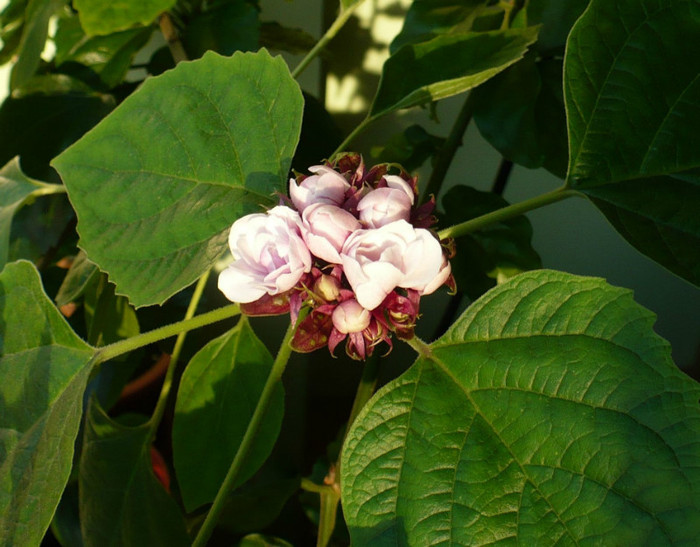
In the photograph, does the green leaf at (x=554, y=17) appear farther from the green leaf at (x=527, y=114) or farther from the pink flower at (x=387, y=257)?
the pink flower at (x=387, y=257)

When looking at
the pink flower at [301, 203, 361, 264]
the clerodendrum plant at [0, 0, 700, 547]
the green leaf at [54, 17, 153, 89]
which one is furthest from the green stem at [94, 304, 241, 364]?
the green leaf at [54, 17, 153, 89]

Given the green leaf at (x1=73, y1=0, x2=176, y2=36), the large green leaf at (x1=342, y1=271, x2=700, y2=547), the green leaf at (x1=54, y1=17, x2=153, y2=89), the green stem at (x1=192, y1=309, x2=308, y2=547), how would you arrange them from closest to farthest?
1. the large green leaf at (x1=342, y1=271, x2=700, y2=547)
2. the green stem at (x1=192, y1=309, x2=308, y2=547)
3. the green leaf at (x1=73, y1=0, x2=176, y2=36)
4. the green leaf at (x1=54, y1=17, x2=153, y2=89)

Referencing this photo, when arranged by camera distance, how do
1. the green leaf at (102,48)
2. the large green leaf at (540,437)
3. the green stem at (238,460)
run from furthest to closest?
the green leaf at (102,48) < the green stem at (238,460) < the large green leaf at (540,437)

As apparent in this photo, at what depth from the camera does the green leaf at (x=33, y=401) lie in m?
0.31

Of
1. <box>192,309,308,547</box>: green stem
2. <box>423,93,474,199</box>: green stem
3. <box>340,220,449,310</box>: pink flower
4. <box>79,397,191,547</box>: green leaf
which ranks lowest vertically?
<box>79,397,191,547</box>: green leaf

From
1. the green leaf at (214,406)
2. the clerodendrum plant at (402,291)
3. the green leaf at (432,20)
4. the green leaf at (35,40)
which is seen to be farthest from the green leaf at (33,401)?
the green leaf at (432,20)

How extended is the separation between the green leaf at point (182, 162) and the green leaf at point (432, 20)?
0.18 meters

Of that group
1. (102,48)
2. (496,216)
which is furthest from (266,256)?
(102,48)

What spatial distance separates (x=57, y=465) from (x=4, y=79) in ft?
2.29

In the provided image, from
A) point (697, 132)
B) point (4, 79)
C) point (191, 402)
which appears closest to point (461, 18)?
point (697, 132)

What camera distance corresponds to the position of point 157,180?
35 cm

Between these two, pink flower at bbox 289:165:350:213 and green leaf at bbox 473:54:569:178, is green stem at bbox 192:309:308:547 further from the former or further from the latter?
green leaf at bbox 473:54:569:178

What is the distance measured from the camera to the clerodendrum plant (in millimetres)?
256

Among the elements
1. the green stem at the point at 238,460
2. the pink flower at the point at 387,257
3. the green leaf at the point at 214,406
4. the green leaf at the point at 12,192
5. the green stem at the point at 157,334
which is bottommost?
the green leaf at the point at 214,406
